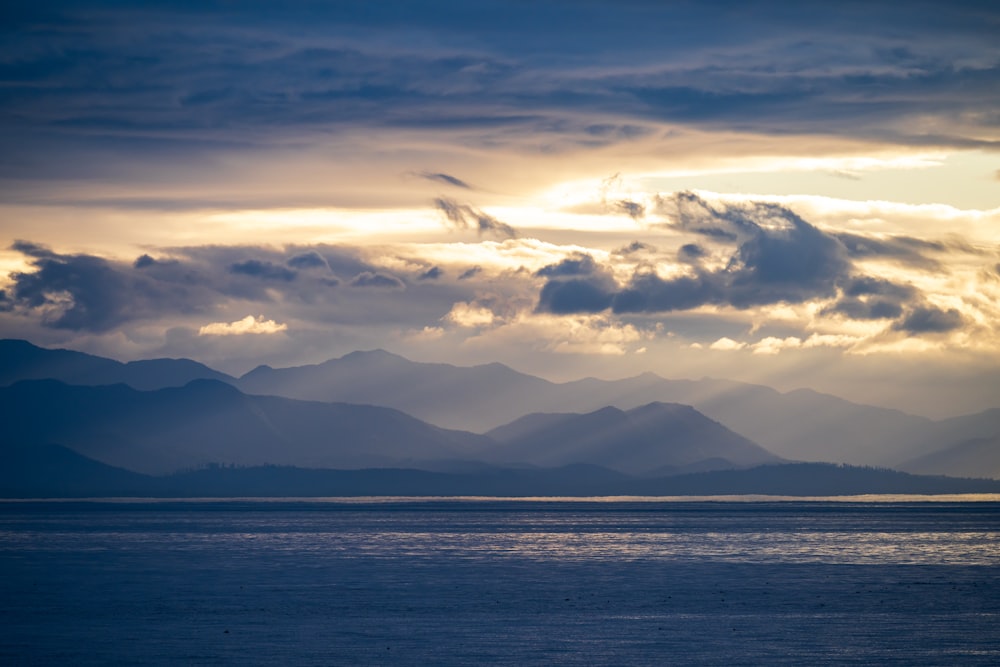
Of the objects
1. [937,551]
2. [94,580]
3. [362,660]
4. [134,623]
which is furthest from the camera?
[937,551]

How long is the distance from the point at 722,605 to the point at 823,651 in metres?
21.9

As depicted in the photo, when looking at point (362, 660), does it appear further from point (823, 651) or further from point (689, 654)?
point (823, 651)

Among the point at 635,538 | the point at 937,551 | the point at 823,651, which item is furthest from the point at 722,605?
the point at 635,538

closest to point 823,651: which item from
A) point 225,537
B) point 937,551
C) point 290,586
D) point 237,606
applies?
point 237,606

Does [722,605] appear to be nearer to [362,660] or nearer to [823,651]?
[823,651]

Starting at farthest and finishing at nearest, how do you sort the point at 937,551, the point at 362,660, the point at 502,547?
1. the point at 502,547
2. the point at 937,551
3. the point at 362,660

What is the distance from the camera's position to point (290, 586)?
107125mm

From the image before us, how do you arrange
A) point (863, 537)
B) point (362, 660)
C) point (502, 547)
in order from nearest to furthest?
1. point (362, 660)
2. point (502, 547)
3. point (863, 537)

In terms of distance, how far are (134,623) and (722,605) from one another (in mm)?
40347

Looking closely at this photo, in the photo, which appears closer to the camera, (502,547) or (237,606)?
(237,606)

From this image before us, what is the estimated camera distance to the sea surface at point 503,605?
7275cm

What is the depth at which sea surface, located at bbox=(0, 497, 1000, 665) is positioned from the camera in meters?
72.8

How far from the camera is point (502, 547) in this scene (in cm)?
16125

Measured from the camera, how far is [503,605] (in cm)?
9400
